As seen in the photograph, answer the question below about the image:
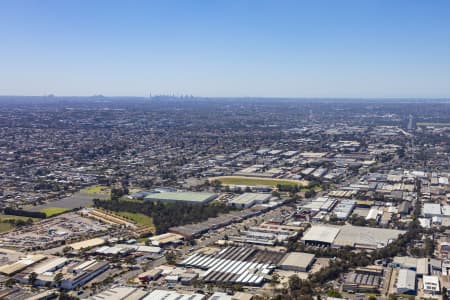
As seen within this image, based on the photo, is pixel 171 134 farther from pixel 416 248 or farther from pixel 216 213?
pixel 416 248

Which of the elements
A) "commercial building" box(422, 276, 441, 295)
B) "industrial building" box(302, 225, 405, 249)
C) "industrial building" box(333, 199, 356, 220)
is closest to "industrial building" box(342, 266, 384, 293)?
"commercial building" box(422, 276, 441, 295)

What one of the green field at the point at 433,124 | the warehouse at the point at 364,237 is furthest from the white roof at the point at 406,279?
the green field at the point at 433,124

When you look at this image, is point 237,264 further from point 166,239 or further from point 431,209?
point 431,209

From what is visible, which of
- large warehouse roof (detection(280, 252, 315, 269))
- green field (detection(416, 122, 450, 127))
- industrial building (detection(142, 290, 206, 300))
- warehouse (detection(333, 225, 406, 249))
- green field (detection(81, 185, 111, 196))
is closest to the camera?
industrial building (detection(142, 290, 206, 300))

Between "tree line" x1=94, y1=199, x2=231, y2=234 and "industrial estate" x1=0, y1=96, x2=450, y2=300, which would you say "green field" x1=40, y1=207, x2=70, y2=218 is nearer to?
"industrial estate" x1=0, y1=96, x2=450, y2=300

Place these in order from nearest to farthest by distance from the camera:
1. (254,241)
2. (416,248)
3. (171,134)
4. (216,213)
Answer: (416,248), (254,241), (216,213), (171,134)

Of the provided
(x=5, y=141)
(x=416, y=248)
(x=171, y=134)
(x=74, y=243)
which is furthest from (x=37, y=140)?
(x=416, y=248)

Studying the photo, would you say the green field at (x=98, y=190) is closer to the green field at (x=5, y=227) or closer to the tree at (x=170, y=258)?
the green field at (x=5, y=227)
